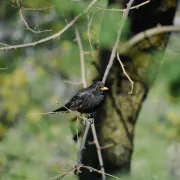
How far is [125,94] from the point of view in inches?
203

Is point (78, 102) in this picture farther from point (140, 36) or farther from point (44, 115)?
point (44, 115)

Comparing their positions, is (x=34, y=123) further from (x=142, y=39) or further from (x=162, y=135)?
(x=142, y=39)

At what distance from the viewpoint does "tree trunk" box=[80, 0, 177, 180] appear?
16.1 feet

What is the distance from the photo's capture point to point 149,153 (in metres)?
9.05

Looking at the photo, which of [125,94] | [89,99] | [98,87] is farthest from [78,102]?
[125,94]

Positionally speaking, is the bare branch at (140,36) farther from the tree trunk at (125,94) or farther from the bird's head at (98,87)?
the bird's head at (98,87)

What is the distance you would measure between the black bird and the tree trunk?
0.50 meters

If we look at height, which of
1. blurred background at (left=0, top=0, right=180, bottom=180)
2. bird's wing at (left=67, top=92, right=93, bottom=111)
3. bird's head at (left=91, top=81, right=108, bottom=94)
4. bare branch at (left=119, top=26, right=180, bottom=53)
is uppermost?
bare branch at (left=119, top=26, right=180, bottom=53)

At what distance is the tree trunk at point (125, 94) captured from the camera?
4918mm

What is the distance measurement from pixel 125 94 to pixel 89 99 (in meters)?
0.87

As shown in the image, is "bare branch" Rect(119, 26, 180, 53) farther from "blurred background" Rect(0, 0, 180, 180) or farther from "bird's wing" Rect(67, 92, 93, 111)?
"bird's wing" Rect(67, 92, 93, 111)

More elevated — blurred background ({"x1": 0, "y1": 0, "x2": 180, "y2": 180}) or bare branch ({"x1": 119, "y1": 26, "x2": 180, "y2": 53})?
bare branch ({"x1": 119, "y1": 26, "x2": 180, "y2": 53})

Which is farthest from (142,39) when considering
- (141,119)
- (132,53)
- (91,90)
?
(141,119)

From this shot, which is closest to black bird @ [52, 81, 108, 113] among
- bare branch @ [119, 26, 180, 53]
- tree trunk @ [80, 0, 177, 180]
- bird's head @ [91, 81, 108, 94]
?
bird's head @ [91, 81, 108, 94]
